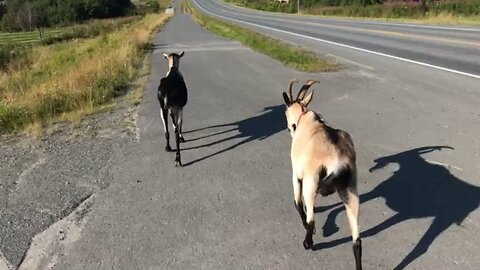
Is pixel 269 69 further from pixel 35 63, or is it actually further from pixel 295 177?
pixel 35 63

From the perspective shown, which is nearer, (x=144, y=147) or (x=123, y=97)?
(x=144, y=147)

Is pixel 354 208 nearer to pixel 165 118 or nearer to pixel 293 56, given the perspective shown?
pixel 165 118

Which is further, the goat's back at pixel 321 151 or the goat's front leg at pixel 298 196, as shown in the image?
the goat's front leg at pixel 298 196

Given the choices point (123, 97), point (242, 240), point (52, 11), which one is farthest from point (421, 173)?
point (52, 11)

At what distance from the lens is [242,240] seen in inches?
173

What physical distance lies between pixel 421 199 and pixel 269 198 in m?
1.58

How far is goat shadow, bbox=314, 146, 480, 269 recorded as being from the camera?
14.3 ft

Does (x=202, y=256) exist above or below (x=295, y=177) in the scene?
below

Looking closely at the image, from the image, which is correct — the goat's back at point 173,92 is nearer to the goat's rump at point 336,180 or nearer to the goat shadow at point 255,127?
the goat shadow at point 255,127

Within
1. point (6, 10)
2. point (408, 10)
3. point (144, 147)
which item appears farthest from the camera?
point (6, 10)

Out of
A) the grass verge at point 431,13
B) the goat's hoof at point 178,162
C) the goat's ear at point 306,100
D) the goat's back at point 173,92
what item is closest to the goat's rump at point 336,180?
the goat's ear at point 306,100

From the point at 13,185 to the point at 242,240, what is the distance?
3238 millimetres

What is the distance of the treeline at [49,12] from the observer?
78.0 meters

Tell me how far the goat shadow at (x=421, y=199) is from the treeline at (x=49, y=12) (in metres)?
80.1
